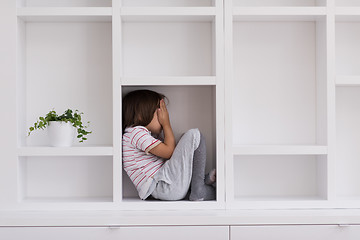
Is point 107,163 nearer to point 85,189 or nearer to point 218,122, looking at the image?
point 85,189

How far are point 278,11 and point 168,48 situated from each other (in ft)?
1.93

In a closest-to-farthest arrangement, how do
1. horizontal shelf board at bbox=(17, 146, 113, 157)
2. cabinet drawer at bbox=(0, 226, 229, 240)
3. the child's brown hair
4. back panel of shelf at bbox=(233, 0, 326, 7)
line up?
cabinet drawer at bbox=(0, 226, 229, 240) → horizontal shelf board at bbox=(17, 146, 113, 157) → the child's brown hair → back panel of shelf at bbox=(233, 0, 326, 7)

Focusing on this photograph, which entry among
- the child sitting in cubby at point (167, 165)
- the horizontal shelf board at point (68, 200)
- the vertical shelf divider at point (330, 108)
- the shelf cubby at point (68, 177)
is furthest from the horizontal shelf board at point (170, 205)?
the vertical shelf divider at point (330, 108)

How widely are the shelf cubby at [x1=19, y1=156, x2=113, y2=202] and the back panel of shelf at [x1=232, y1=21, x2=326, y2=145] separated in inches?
28.7

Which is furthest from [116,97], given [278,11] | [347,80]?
[347,80]

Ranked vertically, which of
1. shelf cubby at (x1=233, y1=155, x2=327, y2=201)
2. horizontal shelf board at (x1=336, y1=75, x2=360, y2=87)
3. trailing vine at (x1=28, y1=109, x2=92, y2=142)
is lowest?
shelf cubby at (x1=233, y1=155, x2=327, y2=201)

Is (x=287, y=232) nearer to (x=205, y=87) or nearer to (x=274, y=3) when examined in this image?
(x=205, y=87)

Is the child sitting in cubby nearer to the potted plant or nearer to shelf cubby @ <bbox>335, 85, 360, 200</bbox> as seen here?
the potted plant

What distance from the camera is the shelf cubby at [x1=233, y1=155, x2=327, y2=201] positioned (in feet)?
7.72

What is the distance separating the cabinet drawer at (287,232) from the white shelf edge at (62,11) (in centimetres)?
118

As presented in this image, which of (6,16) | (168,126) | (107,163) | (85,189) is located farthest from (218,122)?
(6,16)

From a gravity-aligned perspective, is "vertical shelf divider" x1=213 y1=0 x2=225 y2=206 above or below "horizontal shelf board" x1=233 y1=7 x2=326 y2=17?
below

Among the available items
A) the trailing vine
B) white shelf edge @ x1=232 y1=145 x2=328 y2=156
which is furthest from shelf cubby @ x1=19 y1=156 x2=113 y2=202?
white shelf edge @ x1=232 y1=145 x2=328 y2=156

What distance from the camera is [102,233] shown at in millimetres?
→ 1954
